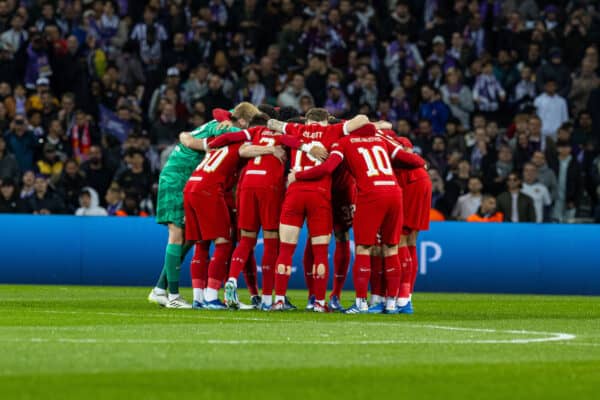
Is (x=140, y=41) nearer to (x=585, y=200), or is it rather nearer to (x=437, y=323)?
(x=585, y=200)

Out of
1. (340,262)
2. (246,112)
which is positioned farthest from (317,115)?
(340,262)

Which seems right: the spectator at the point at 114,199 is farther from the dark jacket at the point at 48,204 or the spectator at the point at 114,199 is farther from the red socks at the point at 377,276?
the red socks at the point at 377,276

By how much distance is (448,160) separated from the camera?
80.6 ft

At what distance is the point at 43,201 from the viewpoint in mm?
23359

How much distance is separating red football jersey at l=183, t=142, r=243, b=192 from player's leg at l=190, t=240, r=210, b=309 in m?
0.70

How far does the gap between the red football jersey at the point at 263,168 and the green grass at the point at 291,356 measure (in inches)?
60.2

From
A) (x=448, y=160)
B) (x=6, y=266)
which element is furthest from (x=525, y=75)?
(x=6, y=266)

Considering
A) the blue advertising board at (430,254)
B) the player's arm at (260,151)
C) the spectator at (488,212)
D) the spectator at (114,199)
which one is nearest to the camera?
the player's arm at (260,151)

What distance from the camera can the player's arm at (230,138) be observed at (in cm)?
1480

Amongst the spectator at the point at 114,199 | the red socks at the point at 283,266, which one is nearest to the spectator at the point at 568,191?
the spectator at the point at 114,199

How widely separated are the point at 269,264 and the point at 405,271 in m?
1.51

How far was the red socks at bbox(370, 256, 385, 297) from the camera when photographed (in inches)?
605

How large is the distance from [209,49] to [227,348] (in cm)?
1863

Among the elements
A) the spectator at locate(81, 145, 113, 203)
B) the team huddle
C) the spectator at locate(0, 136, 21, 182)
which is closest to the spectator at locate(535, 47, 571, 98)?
the spectator at locate(81, 145, 113, 203)
